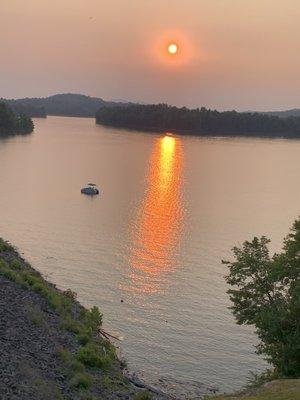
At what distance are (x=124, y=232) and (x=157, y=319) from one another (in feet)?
85.5

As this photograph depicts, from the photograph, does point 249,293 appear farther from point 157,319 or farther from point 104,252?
point 104,252

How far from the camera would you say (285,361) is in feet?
81.2

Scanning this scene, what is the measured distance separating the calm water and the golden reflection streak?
0.16m

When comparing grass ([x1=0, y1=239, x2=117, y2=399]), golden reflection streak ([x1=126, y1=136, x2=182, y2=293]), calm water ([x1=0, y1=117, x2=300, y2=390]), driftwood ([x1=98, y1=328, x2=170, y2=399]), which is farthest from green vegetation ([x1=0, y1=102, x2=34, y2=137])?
driftwood ([x1=98, y1=328, x2=170, y2=399])

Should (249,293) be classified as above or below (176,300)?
above

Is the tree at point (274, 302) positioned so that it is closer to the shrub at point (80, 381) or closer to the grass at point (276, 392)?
the grass at point (276, 392)

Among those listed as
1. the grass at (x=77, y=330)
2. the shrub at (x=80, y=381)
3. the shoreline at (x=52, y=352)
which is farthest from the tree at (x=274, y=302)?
the shrub at (x=80, y=381)

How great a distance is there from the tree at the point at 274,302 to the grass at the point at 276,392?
2690 mm

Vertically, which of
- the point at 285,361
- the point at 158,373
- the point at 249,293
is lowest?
the point at 158,373

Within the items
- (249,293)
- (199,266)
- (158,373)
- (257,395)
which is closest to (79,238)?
(199,266)

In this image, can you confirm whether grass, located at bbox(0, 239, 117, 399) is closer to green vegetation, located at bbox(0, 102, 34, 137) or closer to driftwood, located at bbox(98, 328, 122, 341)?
driftwood, located at bbox(98, 328, 122, 341)

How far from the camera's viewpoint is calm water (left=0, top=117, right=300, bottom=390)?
3453 centimetres

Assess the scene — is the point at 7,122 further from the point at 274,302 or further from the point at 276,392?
the point at 276,392

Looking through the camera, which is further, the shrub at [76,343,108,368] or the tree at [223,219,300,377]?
the shrub at [76,343,108,368]
